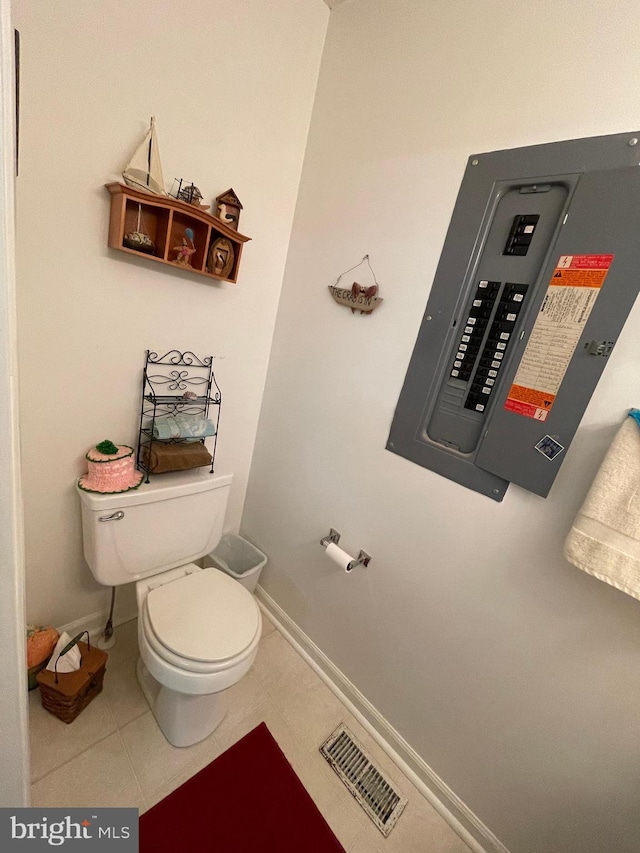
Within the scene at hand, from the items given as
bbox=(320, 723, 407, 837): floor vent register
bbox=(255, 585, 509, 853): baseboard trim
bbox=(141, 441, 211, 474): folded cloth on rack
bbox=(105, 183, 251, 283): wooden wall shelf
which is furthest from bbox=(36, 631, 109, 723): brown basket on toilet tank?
bbox=(105, 183, 251, 283): wooden wall shelf

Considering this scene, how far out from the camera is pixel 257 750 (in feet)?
4.07

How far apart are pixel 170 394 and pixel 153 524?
506mm

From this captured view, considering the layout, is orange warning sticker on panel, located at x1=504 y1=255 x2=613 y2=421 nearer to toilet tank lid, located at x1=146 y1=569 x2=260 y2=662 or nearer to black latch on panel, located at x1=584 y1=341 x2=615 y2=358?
black latch on panel, located at x1=584 y1=341 x2=615 y2=358

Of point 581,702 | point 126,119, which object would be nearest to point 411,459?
point 581,702

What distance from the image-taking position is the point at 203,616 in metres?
1.16

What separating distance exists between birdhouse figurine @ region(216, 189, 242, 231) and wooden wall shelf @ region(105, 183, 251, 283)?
0.06 meters

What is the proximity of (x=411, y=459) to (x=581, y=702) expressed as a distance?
783 millimetres

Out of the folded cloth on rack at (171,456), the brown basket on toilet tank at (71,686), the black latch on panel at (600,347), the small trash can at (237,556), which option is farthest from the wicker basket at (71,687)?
the black latch on panel at (600,347)

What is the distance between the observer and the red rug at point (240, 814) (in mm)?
1010

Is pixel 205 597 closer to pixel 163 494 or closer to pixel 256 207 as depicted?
pixel 163 494

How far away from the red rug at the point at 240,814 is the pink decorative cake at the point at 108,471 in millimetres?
997

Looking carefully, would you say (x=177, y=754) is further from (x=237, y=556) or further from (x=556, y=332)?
(x=556, y=332)

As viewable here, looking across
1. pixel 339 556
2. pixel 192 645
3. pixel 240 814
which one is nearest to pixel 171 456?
pixel 192 645

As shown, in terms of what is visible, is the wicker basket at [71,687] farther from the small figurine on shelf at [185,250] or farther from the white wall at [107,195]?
the small figurine on shelf at [185,250]
